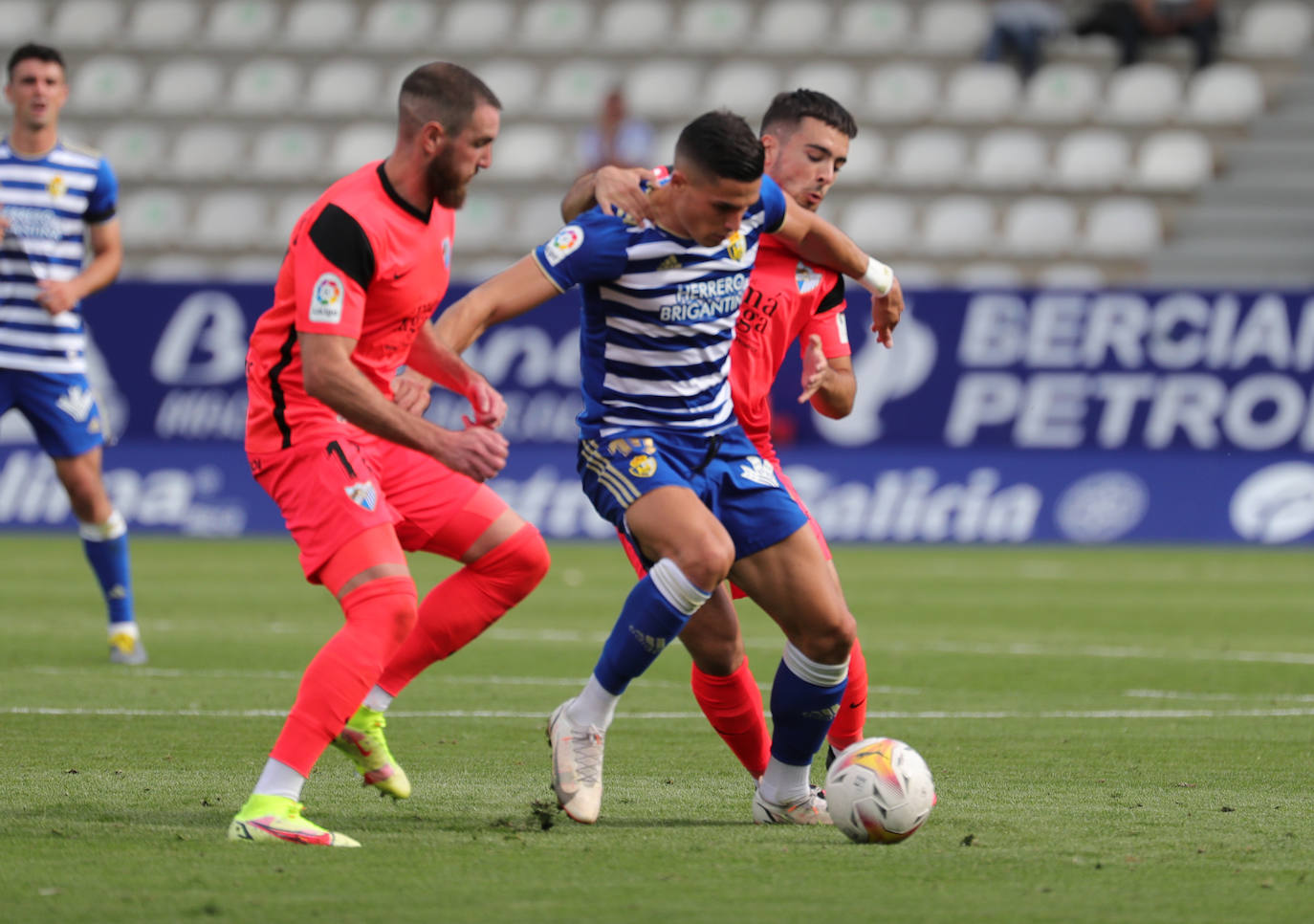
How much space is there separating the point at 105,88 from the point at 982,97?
443 inches

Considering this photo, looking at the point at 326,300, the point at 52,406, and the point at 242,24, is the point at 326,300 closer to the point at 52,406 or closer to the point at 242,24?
the point at 52,406

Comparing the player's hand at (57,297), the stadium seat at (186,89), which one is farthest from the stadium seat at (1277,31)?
the player's hand at (57,297)

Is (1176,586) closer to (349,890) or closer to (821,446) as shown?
(821,446)

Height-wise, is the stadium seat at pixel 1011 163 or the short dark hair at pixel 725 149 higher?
the short dark hair at pixel 725 149

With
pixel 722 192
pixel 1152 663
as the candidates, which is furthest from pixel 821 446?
pixel 722 192

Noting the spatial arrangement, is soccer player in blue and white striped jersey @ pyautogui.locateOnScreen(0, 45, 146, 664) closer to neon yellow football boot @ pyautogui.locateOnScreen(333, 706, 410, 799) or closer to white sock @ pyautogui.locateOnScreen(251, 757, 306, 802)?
neon yellow football boot @ pyautogui.locateOnScreen(333, 706, 410, 799)

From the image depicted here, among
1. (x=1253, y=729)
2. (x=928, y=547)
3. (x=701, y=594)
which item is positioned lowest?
(x=928, y=547)

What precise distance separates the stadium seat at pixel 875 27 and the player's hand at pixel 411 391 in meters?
18.7

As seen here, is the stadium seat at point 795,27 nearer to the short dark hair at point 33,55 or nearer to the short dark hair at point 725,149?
the short dark hair at point 33,55

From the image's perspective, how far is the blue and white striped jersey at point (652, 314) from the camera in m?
5.00

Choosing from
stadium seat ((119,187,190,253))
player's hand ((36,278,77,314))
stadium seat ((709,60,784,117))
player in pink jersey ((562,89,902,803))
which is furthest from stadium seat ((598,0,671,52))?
player in pink jersey ((562,89,902,803))

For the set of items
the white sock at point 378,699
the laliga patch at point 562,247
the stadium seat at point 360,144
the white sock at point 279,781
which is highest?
the laliga patch at point 562,247

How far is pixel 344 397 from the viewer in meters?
4.53

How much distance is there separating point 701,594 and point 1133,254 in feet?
53.7
